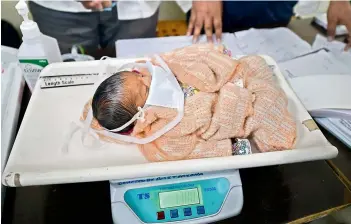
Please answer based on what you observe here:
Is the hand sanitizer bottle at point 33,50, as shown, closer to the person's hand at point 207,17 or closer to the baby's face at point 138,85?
the baby's face at point 138,85

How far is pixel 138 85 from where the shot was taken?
0.67m

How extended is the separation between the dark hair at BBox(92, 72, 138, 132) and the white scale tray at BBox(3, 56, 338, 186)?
58 mm

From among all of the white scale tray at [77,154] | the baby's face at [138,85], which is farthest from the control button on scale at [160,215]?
the baby's face at [138,85]

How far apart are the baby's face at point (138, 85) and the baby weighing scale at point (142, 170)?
0.10 meters

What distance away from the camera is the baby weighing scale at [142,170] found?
54 cm

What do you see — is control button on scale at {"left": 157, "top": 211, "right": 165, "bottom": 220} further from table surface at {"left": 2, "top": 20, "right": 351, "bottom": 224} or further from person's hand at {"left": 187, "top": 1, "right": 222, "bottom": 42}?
person's hand at {"left": 187, "top": 1, "right": 222, "bottom": 42}

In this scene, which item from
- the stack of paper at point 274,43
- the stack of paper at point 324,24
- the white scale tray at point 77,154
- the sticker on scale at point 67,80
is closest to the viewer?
the white scale tray at point 77,154

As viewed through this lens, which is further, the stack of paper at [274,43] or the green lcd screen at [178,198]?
the stack of paper at [274,43]

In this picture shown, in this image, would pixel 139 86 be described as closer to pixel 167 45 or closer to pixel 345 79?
pixel 167 45

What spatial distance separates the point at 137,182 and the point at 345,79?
2.24ft

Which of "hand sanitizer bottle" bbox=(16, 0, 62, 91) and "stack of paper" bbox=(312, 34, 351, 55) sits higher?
"hand sanitizer bottle" bbox=(16, 0, 62, 91)

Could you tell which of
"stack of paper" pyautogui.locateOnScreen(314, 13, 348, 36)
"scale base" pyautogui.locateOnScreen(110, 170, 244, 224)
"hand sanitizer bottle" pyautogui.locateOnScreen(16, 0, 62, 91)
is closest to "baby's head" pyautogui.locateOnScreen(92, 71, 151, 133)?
"scale base" pyautogui.locateOnScreen(110, 170, 244, 224)

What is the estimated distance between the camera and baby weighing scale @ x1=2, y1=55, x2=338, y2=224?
0.54 metres

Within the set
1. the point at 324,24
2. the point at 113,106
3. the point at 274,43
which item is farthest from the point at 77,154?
the point at 324,24
